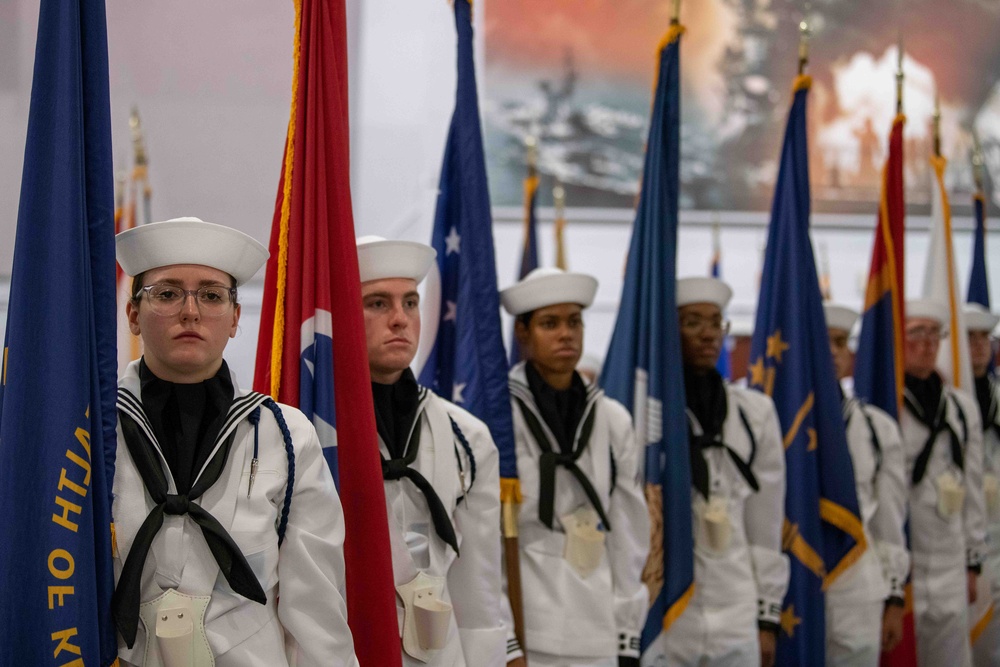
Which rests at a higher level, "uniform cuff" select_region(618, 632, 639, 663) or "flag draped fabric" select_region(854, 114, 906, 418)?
"flag draped fabric" select_region(854, 114, 906, 418)

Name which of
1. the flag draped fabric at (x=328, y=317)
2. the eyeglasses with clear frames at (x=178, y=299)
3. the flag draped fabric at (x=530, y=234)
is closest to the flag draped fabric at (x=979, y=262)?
the flag draped fabric at (x=530, y=234)

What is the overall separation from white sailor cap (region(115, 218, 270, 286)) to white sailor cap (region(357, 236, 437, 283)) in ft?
2.11

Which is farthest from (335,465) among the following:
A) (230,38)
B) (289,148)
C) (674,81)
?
(674,81)

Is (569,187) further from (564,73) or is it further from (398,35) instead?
(398,35)

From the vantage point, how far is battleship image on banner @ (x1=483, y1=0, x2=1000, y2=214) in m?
8.51

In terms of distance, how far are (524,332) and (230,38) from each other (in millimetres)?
1444

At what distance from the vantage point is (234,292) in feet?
7.70

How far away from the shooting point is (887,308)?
5152mm

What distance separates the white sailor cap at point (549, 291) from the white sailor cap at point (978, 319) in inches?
134

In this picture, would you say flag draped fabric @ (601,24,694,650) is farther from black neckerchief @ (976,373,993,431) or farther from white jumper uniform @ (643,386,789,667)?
black neckerchief @ (976,373,993,431)

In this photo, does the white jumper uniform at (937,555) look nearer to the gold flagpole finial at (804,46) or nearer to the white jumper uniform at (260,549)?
the gold flagpole finial at (804,46)

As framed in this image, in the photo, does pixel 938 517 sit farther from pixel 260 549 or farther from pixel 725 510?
pixel 260 549

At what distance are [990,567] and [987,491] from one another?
434mm

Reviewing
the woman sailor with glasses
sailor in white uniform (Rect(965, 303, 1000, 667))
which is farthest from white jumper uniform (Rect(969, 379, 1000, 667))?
the woman sailor with glasses
